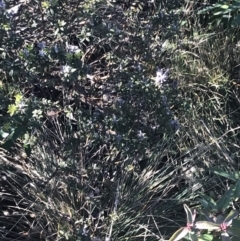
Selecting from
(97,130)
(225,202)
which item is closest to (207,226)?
(225,202)

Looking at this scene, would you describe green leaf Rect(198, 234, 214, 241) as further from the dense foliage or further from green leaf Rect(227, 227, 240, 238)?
the dense foliage

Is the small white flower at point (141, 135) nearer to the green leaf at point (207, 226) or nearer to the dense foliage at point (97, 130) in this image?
the dense foliage at point (97, 130)

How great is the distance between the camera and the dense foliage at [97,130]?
2.13m

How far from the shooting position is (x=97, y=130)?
2.33 meters

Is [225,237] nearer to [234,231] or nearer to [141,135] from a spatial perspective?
[234,231]

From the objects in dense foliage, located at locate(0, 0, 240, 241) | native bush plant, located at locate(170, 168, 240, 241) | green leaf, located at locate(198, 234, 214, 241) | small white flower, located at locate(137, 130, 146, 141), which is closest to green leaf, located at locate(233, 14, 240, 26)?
dense foliage, located at locate(0, 0, 240, 241)

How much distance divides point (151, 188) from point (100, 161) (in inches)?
10.5

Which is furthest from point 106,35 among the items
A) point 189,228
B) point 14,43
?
point 189,228

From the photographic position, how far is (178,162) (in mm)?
2818

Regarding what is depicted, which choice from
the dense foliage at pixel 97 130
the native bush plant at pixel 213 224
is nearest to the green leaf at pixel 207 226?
the native bush plant at pixel 213 224

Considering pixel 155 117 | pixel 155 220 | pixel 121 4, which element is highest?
pixel 121 4

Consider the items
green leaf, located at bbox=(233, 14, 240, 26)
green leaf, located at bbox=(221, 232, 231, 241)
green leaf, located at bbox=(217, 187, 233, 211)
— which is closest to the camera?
green leaf, located at bbox=(221, 232, 231, 241)

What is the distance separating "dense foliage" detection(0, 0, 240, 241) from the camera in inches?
84.0

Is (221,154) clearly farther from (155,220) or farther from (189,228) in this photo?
(189,228)
